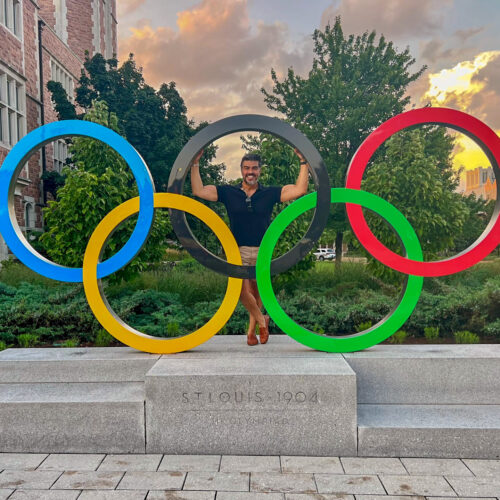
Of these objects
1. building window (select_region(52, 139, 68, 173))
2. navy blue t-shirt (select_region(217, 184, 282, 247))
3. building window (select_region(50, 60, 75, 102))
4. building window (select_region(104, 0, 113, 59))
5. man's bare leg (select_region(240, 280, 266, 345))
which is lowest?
man's bare leg (select_region(240, 280, 266, 345))

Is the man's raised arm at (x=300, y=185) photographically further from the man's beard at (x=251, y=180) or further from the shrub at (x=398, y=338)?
the shrub at (x=398, y=338)

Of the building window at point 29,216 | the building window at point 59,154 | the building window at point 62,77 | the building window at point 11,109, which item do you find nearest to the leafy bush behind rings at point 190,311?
the building window at point 11,109

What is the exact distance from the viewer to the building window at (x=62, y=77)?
752 inches

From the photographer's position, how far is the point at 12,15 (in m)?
14.8

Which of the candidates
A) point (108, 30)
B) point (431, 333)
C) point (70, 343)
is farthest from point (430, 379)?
point (108, 30)

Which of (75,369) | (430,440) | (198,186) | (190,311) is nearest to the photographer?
(430,440)

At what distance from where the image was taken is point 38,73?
17.2 metres

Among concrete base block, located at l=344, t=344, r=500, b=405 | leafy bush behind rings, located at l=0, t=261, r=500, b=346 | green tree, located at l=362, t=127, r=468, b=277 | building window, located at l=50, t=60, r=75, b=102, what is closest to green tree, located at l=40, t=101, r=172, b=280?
leafy bush behind rings, located at l=0, t=261, r=500, b=346

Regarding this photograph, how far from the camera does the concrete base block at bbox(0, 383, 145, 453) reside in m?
4.21

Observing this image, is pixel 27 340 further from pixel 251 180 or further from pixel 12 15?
pixel 12 15

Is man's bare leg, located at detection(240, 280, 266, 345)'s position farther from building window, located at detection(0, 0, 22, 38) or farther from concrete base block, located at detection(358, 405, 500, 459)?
building window, located at detection(0, 0, 22, 38)

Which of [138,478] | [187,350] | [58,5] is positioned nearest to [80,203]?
[187,350]

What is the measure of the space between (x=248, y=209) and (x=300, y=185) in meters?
0.69

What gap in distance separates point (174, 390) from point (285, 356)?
133cm
